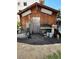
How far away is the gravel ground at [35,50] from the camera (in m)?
1.99

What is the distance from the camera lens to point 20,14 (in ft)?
6.57

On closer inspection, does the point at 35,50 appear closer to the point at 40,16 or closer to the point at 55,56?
the point at 55,56

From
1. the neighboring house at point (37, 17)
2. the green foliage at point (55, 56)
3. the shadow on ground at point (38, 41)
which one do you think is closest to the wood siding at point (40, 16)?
the neighboring house at point (37, 17)

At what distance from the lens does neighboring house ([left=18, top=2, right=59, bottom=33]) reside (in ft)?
6.62

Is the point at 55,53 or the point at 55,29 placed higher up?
the point at 55,29

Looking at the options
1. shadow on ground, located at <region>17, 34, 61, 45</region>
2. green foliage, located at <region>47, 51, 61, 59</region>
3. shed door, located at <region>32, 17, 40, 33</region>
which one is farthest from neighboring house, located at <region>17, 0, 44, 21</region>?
green foliage, located at <region>47, 51, 61, 59</region>

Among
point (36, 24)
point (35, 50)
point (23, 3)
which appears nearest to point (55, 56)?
point (35, 50)

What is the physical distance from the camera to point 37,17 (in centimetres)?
202

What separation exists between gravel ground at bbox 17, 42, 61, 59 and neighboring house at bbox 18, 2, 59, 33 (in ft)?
0.51

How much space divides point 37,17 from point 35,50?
0.30 m
